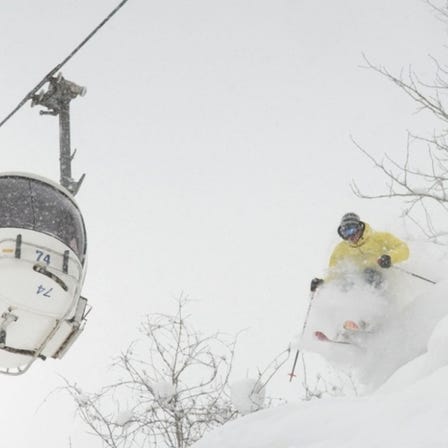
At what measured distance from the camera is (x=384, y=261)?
26.7 feet

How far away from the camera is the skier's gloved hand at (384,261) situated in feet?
26.7

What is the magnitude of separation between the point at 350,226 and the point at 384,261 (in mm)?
689

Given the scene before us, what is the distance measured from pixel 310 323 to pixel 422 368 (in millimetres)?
4624

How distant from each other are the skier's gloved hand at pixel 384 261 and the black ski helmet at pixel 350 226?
573 mm

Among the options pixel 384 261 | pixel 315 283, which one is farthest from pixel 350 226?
pixel 315 283

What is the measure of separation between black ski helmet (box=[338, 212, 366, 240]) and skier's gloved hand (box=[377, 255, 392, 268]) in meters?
0.57

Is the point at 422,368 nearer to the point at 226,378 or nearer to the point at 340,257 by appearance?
the point at 340,257

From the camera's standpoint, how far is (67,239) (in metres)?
8.91

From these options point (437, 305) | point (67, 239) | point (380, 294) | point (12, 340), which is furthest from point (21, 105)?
point (437, 305)

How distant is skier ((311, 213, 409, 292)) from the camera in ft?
28.1

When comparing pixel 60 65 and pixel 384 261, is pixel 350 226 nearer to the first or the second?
pixel 384 261

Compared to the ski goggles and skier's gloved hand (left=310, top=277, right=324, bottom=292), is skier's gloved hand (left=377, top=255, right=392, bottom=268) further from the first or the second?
skier's gloved hand (left=310, top=277, right=324, bottom=292)

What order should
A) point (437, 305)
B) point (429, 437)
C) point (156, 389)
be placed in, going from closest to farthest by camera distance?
point (429, 437) < point (437, 305) < point (156, 389)

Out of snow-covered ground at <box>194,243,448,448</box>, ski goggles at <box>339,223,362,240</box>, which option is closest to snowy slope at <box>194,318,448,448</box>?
snow-covered ground at <box>194,243,448,448</box>
